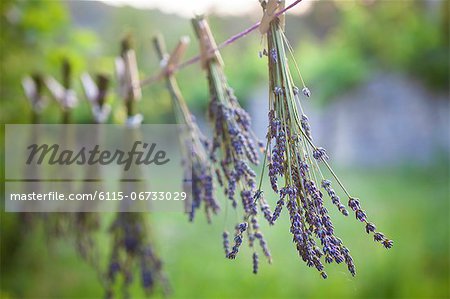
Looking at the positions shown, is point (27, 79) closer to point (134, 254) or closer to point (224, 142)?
point (134, 254)

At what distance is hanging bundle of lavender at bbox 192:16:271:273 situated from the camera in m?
0.54

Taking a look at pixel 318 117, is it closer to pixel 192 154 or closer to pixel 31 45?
pixel 31 45

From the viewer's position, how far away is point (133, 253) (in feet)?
3.11

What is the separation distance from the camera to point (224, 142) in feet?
1.92

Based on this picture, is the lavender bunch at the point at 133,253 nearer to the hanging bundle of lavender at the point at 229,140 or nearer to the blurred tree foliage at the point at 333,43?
the hanging bundle of lavender at the point at 229,140

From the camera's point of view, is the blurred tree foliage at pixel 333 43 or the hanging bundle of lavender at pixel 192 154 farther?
the blurred tree foliage at pixel 333 43

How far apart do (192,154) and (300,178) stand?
34 centimetres

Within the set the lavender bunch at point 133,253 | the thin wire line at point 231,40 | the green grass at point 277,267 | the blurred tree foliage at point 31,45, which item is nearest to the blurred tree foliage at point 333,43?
the green grass at point 277,267

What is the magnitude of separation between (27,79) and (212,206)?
86cm

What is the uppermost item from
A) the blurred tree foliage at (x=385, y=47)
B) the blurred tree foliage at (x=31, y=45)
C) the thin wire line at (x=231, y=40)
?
the blurred tree foliage at (x=385, y=47)

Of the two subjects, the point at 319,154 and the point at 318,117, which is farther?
the point at 318,117

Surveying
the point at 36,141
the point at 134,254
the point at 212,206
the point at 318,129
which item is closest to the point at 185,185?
the point at 212,206

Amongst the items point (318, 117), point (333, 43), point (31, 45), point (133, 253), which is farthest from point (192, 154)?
point (333, 43)

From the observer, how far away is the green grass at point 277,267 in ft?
5.87
